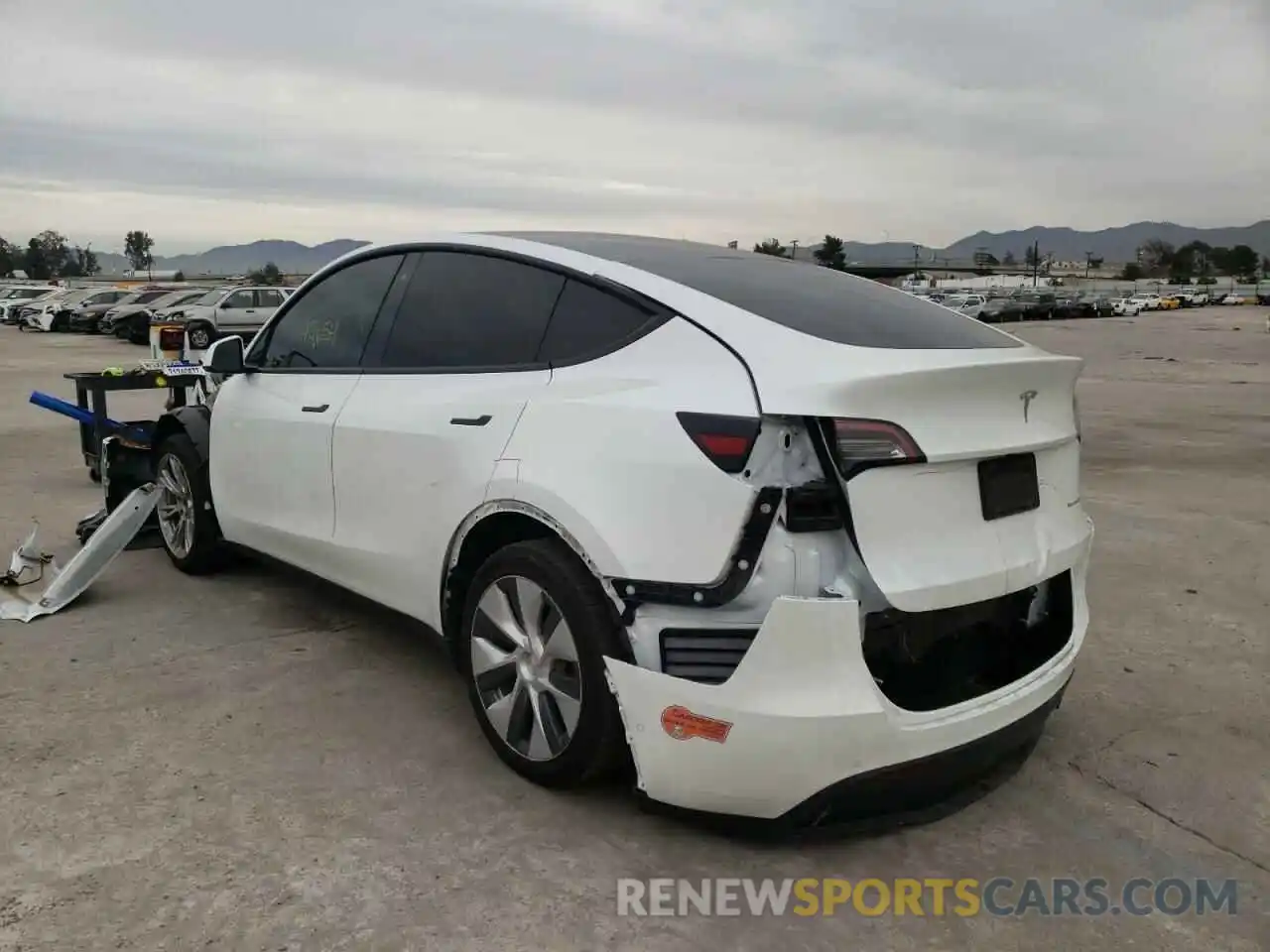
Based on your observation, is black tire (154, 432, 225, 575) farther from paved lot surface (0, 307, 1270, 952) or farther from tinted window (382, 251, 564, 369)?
tinted window (382, 251, 564, 369)

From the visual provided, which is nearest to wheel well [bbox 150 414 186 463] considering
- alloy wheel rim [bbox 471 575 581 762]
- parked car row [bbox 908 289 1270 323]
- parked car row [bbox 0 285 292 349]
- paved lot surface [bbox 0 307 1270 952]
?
paved lot surface [bbox 0 307 1270 952]

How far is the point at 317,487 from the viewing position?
412 centimetres

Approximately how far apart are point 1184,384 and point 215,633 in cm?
1911

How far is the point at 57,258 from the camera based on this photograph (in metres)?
117

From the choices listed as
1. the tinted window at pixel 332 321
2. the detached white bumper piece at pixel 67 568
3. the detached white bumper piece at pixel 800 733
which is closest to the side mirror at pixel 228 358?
the tinted window at pixel 332 321

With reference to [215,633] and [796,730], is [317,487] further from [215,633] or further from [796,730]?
[796,730]

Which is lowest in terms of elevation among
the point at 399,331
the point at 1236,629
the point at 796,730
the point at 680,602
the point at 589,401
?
the point at 1236,629

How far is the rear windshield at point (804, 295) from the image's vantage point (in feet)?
9.80

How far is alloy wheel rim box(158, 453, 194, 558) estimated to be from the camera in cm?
523

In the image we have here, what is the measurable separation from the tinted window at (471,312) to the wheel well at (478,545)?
503 mm

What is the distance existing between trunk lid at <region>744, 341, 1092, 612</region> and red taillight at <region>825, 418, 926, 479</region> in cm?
2

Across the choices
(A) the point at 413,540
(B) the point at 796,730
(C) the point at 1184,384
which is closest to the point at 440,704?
(A) the point at 413,540

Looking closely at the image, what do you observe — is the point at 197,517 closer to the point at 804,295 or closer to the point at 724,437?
the point at 804,295

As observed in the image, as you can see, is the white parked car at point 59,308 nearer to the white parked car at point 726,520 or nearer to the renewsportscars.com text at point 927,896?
the white parked car at point 726,520
